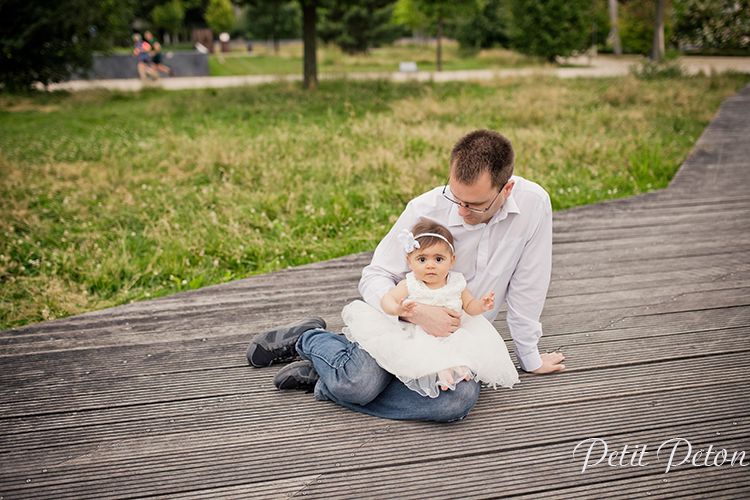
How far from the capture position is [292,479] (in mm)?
2076

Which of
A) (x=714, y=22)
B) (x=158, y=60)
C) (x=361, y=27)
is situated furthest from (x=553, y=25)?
(x=158, y=60)

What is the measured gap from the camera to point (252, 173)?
6.82m

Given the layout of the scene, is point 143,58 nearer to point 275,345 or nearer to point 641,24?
point 275,345

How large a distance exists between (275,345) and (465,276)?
1.11 meters

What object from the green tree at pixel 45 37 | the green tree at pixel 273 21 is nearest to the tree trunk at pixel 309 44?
the green tree at pixel 45 37

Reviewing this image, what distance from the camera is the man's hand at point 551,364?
8.82 feet

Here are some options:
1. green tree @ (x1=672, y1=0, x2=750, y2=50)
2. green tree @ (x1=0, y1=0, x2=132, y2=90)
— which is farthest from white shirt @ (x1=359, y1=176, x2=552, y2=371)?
green tree @ (x1=672, y1=0, x2=750, y2=50)

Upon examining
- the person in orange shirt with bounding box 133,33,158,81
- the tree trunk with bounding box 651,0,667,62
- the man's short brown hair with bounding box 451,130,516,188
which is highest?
the tree trunk with bounding box 651,0,667,62

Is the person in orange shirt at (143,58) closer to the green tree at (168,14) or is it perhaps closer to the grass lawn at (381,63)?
the grass lawn at (381,63)

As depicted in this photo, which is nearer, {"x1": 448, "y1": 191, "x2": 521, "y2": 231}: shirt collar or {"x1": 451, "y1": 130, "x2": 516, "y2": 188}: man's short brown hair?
{"x1": 451, "y1": 130, "x2": 516, "y2": 188}: man's short brown hair

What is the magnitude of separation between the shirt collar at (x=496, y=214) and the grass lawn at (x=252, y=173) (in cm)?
235

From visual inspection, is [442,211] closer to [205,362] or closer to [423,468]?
[423,468]

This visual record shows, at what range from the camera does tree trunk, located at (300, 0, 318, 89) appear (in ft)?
45.8

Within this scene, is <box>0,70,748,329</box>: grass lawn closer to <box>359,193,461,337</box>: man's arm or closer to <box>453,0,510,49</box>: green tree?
<box>359,193,461,337</box>: man's arm
